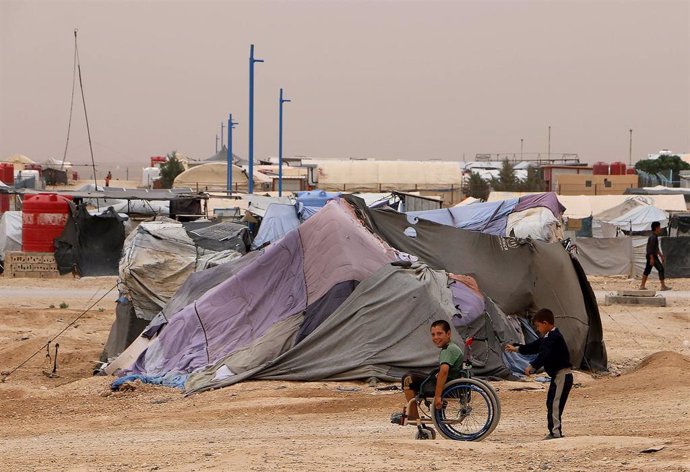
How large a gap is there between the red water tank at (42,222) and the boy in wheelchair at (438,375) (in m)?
22.4

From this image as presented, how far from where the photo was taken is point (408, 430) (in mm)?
10328

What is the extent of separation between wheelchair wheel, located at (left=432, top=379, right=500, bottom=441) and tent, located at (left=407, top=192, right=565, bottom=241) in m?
9.00

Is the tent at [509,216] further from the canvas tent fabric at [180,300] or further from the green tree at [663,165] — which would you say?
the green tree at [663,165]

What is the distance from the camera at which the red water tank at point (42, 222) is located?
30.6 meters

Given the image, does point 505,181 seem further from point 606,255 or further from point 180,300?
point 180,300

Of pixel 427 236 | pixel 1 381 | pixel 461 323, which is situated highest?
pixel 427 236

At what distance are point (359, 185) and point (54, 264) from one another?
4998cm

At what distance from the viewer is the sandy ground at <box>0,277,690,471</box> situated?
8.19 meters

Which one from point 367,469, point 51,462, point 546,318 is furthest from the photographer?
point 546,318

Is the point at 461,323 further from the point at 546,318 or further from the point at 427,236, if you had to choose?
the point at 546,318

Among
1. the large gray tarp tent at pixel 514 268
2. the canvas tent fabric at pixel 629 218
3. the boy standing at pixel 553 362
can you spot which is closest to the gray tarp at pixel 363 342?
the large gray tarp tent at pixel 514 268

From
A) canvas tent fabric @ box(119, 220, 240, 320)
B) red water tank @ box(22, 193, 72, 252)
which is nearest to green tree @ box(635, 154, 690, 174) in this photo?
red water tank @ box(22, 193, 72, 252)

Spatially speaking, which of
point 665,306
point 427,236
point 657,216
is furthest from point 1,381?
point 657,216

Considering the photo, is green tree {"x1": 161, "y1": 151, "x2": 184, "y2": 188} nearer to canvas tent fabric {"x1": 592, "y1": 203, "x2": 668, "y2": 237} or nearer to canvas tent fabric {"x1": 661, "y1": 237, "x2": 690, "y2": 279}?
canvas tent fabric {"x1": 592, "y1": 203, "x2": 668, "y2": 237}
